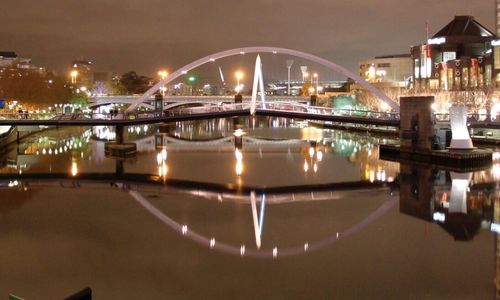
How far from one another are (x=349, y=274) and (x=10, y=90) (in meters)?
64.2

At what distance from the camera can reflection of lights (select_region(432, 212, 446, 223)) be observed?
1955 centimetres

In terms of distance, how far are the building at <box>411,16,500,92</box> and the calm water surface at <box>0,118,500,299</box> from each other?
50.9m

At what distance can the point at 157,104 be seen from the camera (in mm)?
73125

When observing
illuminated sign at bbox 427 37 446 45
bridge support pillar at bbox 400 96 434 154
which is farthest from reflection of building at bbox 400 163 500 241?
illuminated sign at bbox 427 37 446 45

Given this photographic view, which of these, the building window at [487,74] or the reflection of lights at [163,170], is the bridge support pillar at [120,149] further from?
the building window at [487,74]

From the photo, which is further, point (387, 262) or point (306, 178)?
point (306, 178)

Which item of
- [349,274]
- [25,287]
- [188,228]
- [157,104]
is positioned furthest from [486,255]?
[157,104]

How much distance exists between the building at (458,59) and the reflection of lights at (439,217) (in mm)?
58642

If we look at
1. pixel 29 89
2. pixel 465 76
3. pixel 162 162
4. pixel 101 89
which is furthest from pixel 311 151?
pixel 101 89

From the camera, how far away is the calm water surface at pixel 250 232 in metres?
13.0

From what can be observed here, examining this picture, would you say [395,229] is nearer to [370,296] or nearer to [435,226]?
[435,226]

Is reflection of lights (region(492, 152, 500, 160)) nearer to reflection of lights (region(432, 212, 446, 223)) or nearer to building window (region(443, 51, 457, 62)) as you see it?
reflection of lights (region(432, 212, 446, 223))

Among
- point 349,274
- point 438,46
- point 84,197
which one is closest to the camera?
point 349,274

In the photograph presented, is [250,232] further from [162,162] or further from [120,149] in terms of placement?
[120,149]
